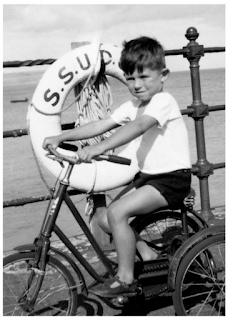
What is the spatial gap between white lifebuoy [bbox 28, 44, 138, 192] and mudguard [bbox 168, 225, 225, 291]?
801mm

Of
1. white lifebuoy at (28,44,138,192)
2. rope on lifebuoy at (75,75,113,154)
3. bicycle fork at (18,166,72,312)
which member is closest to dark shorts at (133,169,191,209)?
bicycle fork at (18,166,72,312)

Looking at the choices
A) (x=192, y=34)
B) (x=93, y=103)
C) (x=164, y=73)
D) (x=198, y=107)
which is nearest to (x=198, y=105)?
(x=198, y=107)

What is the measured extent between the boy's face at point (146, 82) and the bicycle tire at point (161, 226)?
608 mm

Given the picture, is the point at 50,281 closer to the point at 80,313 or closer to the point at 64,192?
the point at 80,313

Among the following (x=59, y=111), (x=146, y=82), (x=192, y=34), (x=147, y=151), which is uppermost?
(x=192, y=34)

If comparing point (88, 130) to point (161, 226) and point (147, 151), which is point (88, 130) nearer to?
point (147, 151)

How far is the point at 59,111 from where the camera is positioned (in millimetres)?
3062

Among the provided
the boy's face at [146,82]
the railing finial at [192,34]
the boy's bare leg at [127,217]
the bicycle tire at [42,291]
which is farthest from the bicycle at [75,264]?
the railing finial at [192,34]

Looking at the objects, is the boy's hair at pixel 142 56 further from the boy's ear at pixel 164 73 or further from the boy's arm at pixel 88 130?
the boy's arm at pixel 88 130

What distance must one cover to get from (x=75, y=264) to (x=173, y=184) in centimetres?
55

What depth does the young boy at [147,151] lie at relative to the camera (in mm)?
2275

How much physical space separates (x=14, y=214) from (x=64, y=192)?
2.91m

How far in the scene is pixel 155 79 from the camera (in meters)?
2.34

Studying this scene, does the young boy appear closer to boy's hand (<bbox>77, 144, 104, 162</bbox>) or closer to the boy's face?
the boy's face
